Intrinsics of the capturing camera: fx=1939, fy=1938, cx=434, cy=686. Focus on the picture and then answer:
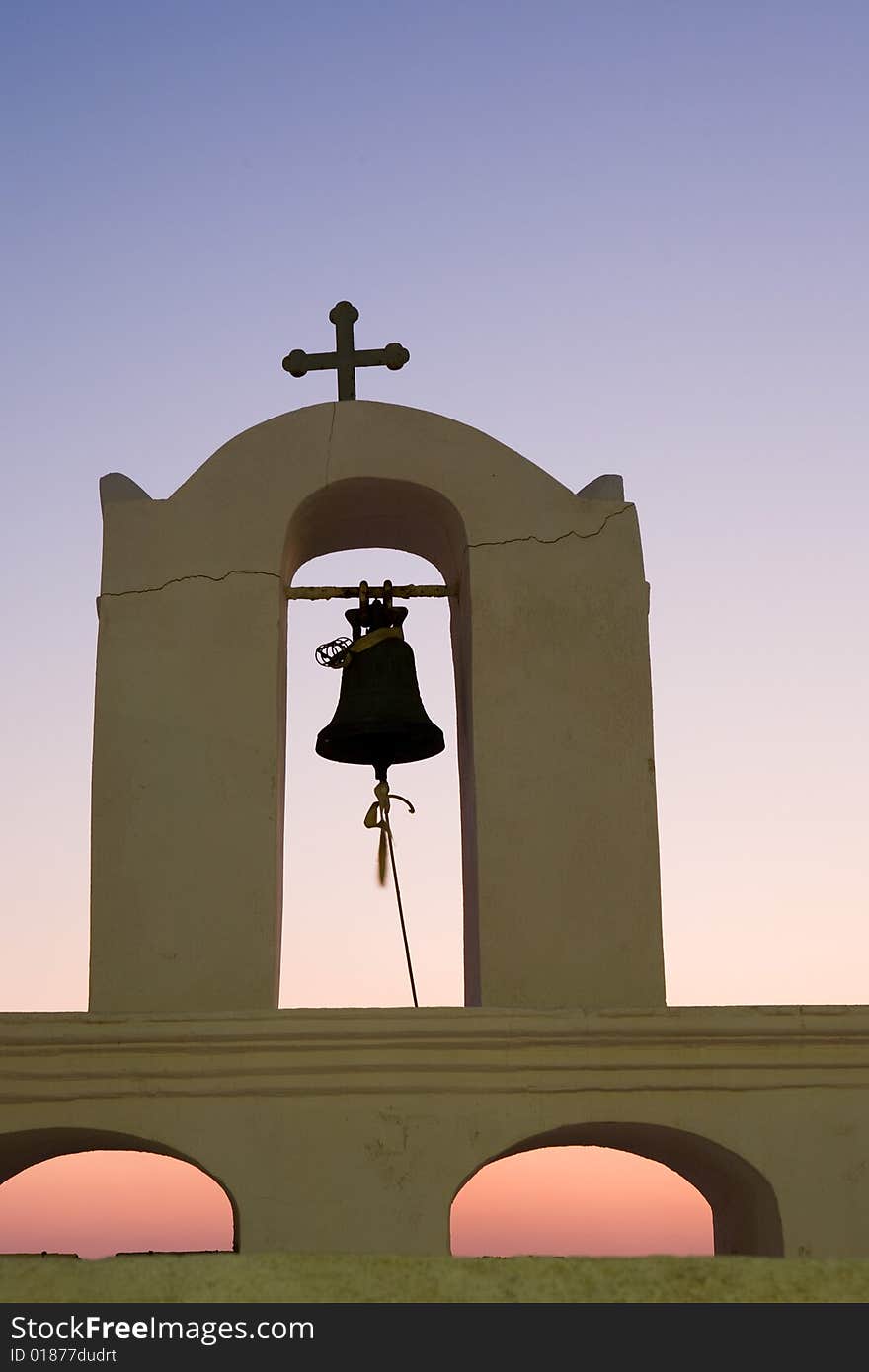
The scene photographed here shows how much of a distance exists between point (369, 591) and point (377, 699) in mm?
380

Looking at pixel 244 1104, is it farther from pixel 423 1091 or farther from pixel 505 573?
pixel 505 573

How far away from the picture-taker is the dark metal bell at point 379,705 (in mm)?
6355

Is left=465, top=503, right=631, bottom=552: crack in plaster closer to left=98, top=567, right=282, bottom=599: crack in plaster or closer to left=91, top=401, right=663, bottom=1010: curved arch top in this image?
left=91, top=401, right=663, bottom=1010: curved arch top

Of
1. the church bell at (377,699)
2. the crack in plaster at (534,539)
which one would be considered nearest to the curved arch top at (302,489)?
the crack in plaster at (534,539)

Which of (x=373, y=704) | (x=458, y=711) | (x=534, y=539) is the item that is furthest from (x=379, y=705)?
(x=534, y=539)

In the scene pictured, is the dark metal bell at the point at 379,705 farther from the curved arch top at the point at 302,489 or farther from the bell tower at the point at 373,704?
the curved arch top at the point at 302,489

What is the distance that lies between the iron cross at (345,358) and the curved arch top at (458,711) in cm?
14

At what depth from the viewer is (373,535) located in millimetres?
6582

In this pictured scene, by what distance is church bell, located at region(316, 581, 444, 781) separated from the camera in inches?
250

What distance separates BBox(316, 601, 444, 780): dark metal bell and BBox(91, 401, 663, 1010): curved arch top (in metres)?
0.16

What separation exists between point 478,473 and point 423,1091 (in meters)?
2.01

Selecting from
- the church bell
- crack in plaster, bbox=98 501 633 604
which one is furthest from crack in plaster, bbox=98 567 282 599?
the church bell

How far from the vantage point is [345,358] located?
6.41m

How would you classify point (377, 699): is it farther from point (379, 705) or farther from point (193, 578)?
point (193, 578)
